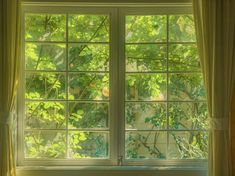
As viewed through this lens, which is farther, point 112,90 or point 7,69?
point 112,90

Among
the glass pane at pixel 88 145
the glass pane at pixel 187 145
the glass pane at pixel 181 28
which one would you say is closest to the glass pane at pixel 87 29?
the glass pane at pixel 181 28

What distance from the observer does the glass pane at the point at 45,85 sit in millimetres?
3332

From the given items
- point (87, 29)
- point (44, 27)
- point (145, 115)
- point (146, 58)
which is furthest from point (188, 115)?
point (44, 27)

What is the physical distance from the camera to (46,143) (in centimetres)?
334

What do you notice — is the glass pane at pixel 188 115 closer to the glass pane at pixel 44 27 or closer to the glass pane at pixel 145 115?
the glass pane at pixel 145 115

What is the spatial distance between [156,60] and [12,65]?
125 centimetres

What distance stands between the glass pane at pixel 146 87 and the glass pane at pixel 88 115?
259mm

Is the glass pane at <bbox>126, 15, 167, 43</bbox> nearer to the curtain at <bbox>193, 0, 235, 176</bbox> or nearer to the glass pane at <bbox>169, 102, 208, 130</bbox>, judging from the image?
the curtain at <bbox>193, 0, 235, 176</bbox>

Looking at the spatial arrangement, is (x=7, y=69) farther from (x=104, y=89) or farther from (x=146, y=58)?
(x=146, y=58)

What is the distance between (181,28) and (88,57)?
0.87 meters

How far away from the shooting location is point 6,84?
310 cm

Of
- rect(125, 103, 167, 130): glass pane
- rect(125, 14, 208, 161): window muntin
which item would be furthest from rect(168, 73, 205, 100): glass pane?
rect(125, 103, 167, 130): glass pane

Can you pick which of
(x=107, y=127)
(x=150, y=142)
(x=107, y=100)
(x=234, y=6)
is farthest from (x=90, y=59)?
(x=234, y=6)

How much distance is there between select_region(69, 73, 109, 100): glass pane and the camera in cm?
333
